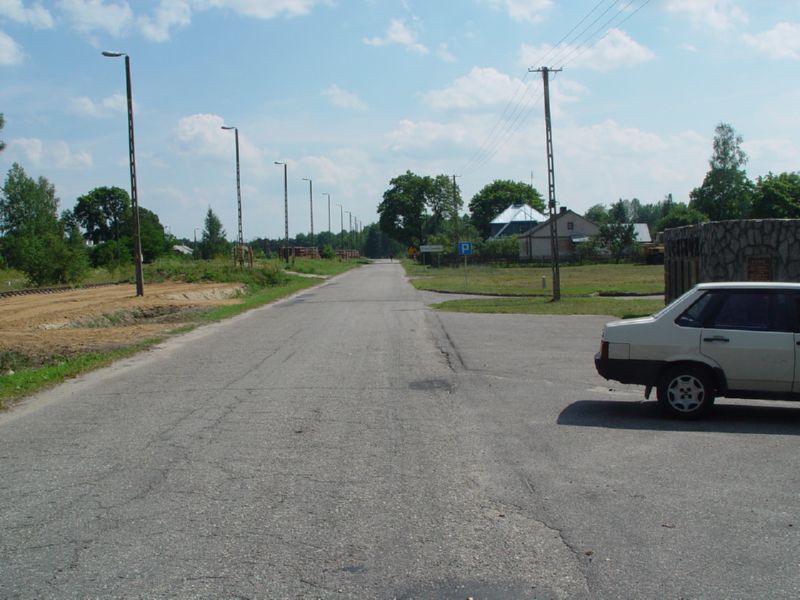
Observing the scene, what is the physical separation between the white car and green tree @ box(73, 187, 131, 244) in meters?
120

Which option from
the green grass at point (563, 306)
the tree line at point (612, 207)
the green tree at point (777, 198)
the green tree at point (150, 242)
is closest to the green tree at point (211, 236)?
the green tree at point (150, 242)

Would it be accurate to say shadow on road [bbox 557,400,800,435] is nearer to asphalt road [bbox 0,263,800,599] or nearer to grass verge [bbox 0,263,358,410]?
asphalt road [bbox 0,263,800,599]

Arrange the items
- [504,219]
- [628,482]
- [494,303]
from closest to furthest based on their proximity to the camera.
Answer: [628,482]
[494,303]
[504,219]

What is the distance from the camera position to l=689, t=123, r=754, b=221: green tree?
9394 centimetres

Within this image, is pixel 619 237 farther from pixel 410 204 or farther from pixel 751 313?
pixel 751 313

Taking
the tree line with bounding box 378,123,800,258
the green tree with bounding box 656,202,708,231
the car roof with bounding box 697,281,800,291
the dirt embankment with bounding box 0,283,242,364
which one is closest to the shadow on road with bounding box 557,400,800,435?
the car roof with bounding box 697,281,800,291

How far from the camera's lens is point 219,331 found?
21.6 meters

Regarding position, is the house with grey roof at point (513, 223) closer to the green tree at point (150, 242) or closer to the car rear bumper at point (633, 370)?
the green tree at point (150, 242)

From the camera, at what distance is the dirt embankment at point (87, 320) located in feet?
59.5

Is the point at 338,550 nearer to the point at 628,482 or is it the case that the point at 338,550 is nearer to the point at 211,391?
the point at 628,482

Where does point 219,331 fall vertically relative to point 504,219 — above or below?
below

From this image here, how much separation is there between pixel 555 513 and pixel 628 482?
112cm

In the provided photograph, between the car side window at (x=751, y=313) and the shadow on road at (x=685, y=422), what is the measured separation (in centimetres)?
110

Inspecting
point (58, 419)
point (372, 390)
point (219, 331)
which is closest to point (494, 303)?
point (219, 331)
